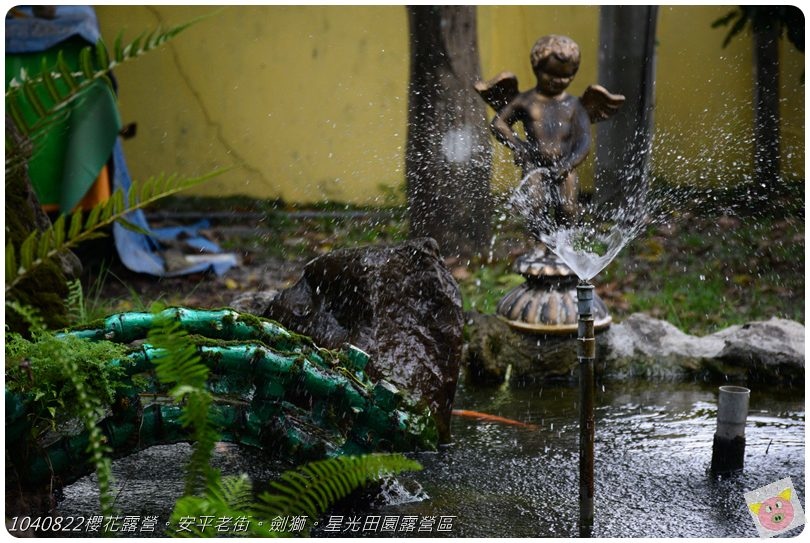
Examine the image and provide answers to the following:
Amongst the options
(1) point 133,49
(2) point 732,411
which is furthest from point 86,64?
(2) point 732,411

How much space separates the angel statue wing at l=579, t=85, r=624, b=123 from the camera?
183 inches

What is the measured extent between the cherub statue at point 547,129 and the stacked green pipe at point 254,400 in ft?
6.36

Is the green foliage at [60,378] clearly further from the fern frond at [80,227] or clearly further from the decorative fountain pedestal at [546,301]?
the decorative fountain pedestal at [546,301]

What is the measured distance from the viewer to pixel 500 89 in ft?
15.3

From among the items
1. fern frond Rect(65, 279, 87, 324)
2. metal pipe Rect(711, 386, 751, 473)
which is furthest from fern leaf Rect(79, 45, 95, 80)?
metal pipe Rect(711, 386, 751, 473)

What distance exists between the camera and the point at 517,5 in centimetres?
838

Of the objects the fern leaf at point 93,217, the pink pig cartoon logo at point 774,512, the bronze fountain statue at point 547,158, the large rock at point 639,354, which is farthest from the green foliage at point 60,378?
the bronze fountain statue at point 547,158

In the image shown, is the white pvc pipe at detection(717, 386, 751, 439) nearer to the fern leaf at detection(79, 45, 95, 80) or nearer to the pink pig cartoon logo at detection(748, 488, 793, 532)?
the pink pig cartoon logo at detection(748, 488, 793, 532)

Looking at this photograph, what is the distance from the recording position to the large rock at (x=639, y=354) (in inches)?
176

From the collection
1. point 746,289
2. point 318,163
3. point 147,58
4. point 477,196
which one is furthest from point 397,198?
point 746,289

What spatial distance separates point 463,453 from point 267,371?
1.06 m

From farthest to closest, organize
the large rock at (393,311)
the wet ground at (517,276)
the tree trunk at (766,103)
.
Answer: the tree trunk at (766,103) → the wet ground at (517,276) → the large rock at (393,311)

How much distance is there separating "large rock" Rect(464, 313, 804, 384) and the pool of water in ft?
0.68

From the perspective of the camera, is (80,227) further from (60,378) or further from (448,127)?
(448,127)
